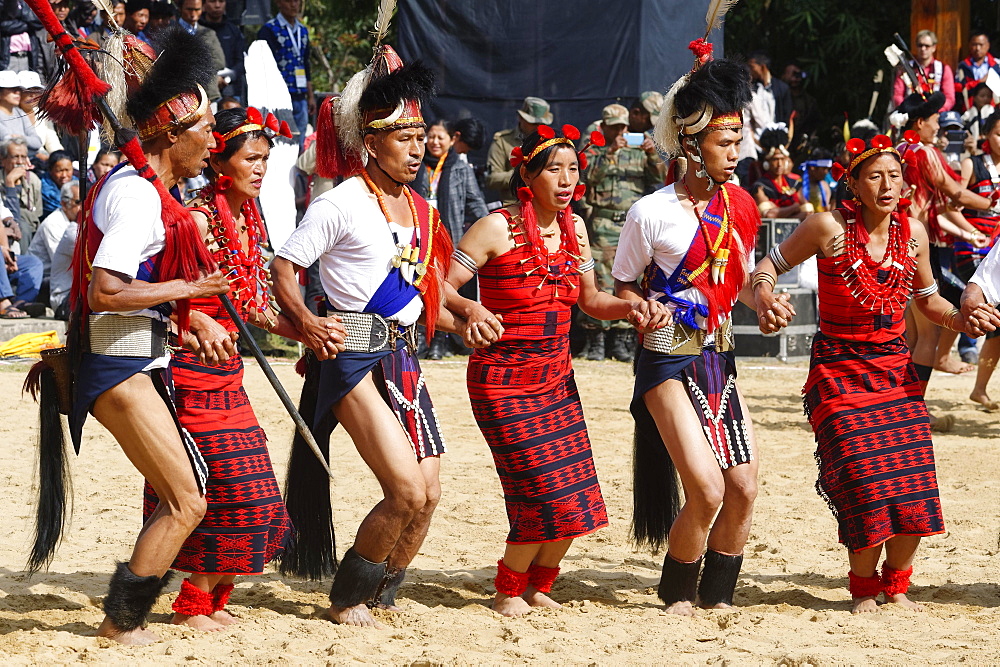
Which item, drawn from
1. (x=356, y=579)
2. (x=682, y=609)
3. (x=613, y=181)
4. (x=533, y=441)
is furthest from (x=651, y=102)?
(x=356, y=579)

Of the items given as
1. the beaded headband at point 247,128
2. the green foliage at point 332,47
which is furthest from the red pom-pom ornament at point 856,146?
the green foliage at point 332,47

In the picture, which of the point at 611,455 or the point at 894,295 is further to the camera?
the point at 611,455

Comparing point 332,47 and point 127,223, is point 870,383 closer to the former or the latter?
point 127,223

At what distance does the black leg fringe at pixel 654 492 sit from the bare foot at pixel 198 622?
6.06 ft

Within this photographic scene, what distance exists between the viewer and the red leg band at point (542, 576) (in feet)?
18.5

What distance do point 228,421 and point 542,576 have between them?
59.9 inches

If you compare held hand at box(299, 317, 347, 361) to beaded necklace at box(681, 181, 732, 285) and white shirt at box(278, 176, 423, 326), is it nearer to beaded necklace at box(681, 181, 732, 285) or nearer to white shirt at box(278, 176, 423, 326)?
white shirt at box(278, 176, 423, 326)

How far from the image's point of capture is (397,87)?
5.20 metres

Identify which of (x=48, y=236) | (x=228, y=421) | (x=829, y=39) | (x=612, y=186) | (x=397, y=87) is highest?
(x=829, y=39)

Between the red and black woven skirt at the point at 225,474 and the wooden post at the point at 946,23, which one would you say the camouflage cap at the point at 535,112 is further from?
the red and black woven skirt at the point at 225,474

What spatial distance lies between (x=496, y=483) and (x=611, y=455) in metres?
1.12

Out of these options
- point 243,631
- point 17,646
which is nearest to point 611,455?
point 243,631

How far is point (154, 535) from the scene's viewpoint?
4.64 m

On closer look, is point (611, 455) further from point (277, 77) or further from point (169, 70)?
point (277, 77)
